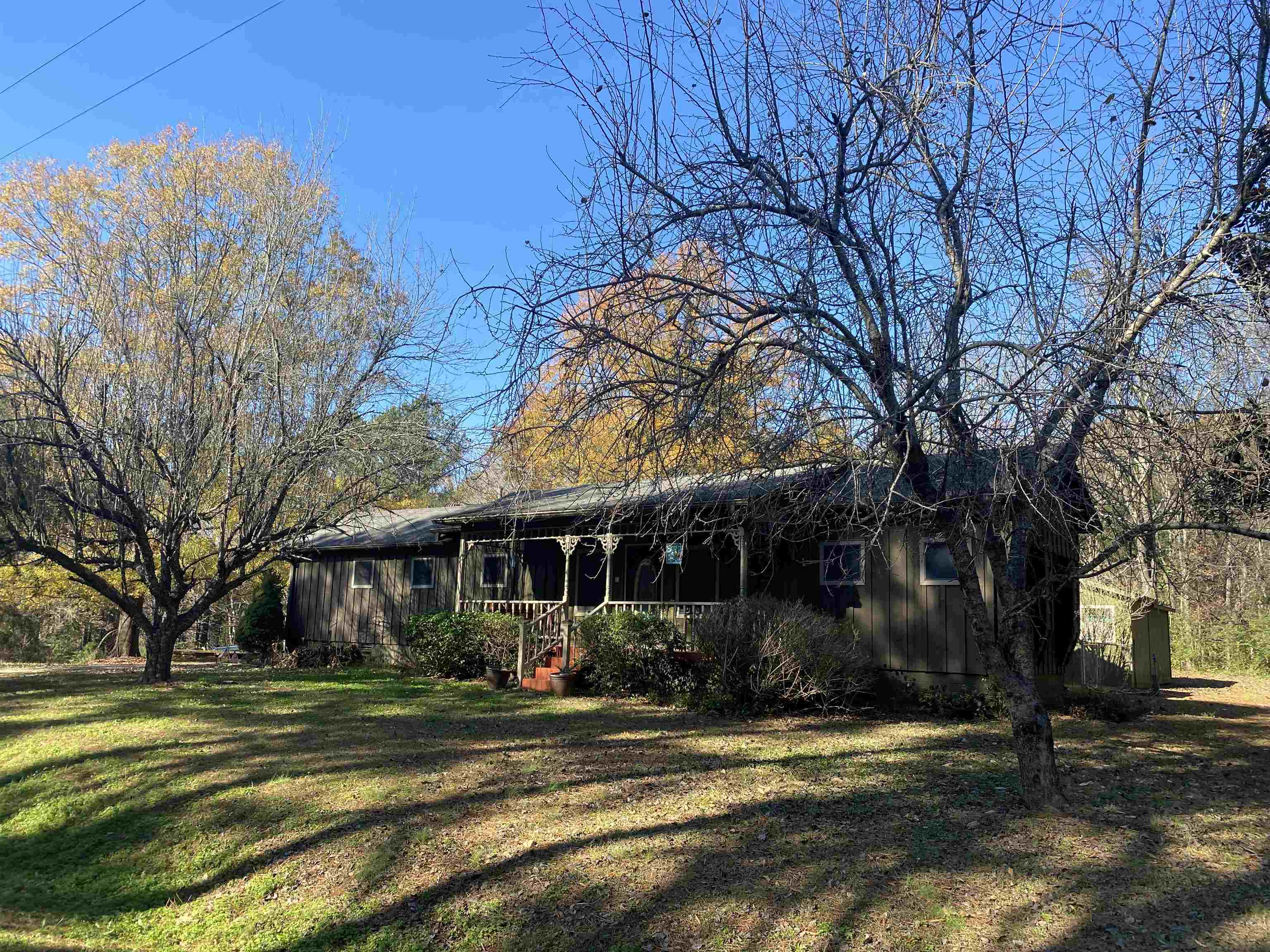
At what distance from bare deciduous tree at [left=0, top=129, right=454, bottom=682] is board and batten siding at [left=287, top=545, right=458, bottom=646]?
4.42m

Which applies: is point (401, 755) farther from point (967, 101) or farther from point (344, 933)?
point (967, 101)

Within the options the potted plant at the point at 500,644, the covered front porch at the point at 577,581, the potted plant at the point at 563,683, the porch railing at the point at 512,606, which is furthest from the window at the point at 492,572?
the potted plant at the point at 563,683

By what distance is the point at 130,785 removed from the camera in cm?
820

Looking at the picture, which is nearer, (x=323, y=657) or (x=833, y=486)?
(x=833, y=486)

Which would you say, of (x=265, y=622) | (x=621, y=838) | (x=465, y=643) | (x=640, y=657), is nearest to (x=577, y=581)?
(x=465, y=643)

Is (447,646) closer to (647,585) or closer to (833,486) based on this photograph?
(647,585)

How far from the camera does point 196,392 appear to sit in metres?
13.4

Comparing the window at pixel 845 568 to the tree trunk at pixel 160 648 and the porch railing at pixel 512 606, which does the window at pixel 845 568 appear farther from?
the tree trunk at pixel 160 648

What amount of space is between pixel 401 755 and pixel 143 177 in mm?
15429

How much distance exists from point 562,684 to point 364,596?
8673 mm

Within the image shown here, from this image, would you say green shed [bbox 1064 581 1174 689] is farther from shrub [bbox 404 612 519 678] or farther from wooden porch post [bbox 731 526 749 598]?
shrub [bbox 404 612 519 678]

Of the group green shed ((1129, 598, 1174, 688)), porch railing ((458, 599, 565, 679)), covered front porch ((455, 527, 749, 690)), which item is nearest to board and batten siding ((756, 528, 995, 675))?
covered front porch ((455, 527, 749, 690))

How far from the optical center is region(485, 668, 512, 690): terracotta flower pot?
1432 centimetres

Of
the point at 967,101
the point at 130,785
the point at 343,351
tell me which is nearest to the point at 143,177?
the point at 343,351
